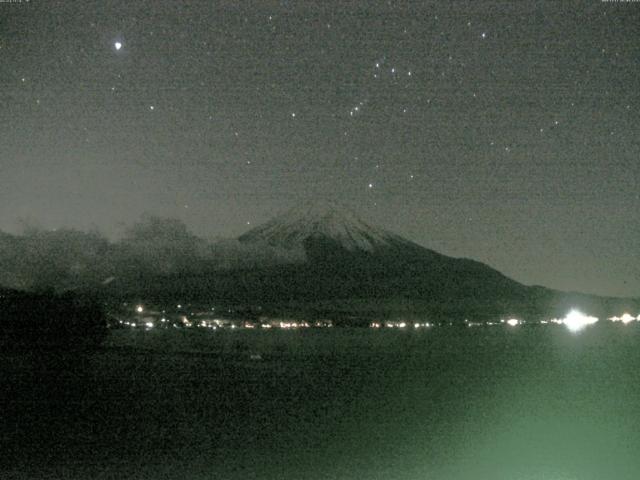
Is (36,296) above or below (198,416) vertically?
above

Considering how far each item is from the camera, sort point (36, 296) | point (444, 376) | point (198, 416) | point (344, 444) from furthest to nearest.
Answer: point (36, 296), point (444, 376), point (198, 416), point (344, 444)

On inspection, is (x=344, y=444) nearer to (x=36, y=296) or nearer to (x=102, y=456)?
(x=102, y=456)

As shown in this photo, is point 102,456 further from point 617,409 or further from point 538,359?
point 538,359

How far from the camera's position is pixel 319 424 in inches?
766

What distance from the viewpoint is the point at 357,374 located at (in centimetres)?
3534

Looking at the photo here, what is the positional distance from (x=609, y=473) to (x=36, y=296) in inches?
3082

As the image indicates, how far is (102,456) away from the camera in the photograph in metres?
15.2

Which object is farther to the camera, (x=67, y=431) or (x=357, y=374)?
(x=357, y=374)

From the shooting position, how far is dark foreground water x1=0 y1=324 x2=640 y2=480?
545 inches

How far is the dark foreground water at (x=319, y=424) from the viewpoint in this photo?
13836mm

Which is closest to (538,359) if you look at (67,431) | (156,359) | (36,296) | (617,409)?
(156,359)

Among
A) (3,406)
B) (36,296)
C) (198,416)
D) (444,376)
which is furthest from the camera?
(36,296)

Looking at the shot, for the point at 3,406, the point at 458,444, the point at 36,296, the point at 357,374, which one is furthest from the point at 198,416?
the point at 36,296

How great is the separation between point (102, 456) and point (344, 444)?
4360 millimetres
